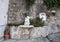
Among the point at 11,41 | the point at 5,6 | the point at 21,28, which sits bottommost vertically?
the point at 11,41

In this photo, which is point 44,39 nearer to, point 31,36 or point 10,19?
point 31,36

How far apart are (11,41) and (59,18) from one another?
1.88 m

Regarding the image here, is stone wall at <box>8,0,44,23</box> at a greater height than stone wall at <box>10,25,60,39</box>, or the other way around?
stone wall at <box>8,0,44,23</box>

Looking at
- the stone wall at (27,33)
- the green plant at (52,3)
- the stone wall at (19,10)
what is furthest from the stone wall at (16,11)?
the green plant at (52,3)

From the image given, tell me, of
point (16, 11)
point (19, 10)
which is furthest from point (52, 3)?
point (16, 11)

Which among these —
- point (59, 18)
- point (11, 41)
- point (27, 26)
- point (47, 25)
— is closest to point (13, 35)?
point (11, 41)

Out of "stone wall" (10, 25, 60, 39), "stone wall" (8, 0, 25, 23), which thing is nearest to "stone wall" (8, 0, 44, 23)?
"stone wall" (8, 0, 25, 23)

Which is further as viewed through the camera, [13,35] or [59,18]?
[59,18]

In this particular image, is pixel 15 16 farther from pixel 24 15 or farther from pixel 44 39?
pixel 44 39

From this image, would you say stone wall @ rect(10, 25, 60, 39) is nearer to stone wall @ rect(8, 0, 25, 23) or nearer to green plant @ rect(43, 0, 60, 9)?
stone wall @ rect(8, 0, 25, 23)

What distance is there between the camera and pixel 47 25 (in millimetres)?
4312

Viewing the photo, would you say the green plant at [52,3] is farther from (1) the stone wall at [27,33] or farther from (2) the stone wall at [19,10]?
(1) the stone wall at [27,33]

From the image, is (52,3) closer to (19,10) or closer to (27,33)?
(19,10)

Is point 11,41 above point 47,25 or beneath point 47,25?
beneath
